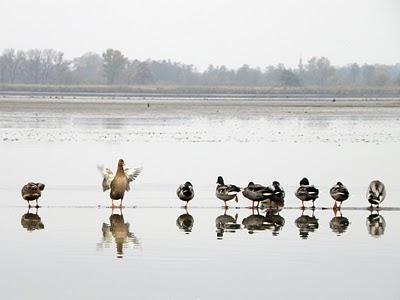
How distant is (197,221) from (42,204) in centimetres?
391

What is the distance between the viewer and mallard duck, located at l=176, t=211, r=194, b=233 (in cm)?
1697

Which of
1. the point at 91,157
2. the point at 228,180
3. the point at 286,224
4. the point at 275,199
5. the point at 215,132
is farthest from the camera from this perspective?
the point at 215,132

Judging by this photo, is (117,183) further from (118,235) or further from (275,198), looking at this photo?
(118,235)

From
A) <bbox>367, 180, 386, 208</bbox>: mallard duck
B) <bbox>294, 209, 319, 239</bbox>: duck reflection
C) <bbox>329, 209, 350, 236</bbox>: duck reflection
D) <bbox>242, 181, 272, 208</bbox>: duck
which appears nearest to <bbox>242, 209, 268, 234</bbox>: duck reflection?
<bbox>242, 181, 272, 208</bbox>: duck

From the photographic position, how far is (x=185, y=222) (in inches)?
699

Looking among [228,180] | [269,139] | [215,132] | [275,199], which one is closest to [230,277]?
[275,199]

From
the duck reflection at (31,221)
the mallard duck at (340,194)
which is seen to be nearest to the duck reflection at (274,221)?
the mallard duck at (340,194)

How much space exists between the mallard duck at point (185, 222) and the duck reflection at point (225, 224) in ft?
1.58

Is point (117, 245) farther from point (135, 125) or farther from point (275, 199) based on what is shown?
point (135, 125)

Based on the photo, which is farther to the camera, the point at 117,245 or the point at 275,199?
the point at 275,199

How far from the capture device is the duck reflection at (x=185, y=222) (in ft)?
55.3

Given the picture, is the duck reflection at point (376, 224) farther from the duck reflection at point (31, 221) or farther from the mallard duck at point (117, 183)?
the duck reflection at point (31, 221)

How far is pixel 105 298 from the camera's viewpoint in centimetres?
1170

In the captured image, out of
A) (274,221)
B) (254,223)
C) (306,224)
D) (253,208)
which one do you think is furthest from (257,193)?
(306,224)
